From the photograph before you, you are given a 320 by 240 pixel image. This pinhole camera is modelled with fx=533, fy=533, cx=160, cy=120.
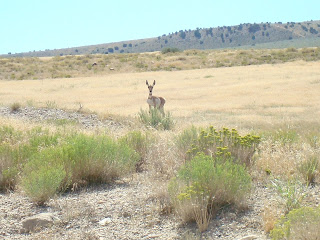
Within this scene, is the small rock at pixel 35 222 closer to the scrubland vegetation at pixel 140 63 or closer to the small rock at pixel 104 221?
the small rock at pixel 104 221

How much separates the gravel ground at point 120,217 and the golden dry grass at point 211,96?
10780 millimetres

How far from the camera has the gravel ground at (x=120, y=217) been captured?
681 cm

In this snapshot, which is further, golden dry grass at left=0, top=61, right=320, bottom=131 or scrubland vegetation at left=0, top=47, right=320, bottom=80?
scrubland vegetation at left=0, top=47, right=320, bottom=80

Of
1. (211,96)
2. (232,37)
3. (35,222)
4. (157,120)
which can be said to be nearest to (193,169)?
(35,222)

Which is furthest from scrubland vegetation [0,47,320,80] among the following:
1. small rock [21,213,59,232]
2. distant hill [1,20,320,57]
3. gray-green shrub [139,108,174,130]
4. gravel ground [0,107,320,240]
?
distant hill [1,20,320,57]

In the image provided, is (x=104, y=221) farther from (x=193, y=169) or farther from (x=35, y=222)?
(x=193, y=169)

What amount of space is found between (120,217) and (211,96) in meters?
24.4

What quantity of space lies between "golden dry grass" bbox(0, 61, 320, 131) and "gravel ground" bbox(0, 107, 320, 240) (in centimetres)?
1078

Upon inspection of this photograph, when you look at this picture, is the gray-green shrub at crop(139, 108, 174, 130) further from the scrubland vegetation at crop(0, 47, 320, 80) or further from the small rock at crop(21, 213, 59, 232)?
the scrubland vegetation at crop(0, 47, 320, 80)

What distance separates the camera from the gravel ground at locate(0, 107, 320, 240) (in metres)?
6.81

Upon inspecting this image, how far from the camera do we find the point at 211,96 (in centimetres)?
3150

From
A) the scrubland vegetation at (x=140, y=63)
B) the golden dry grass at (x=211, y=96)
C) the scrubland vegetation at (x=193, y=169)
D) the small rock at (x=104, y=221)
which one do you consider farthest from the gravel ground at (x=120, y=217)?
the scrubland vegetation at (x=140, y=63)

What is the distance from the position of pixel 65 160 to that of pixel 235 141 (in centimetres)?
294

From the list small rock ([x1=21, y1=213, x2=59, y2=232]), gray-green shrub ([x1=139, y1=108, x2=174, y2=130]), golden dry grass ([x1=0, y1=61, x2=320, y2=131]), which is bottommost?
golden dry grass ([x1=0, y1=61, x2=320, y2=131])
